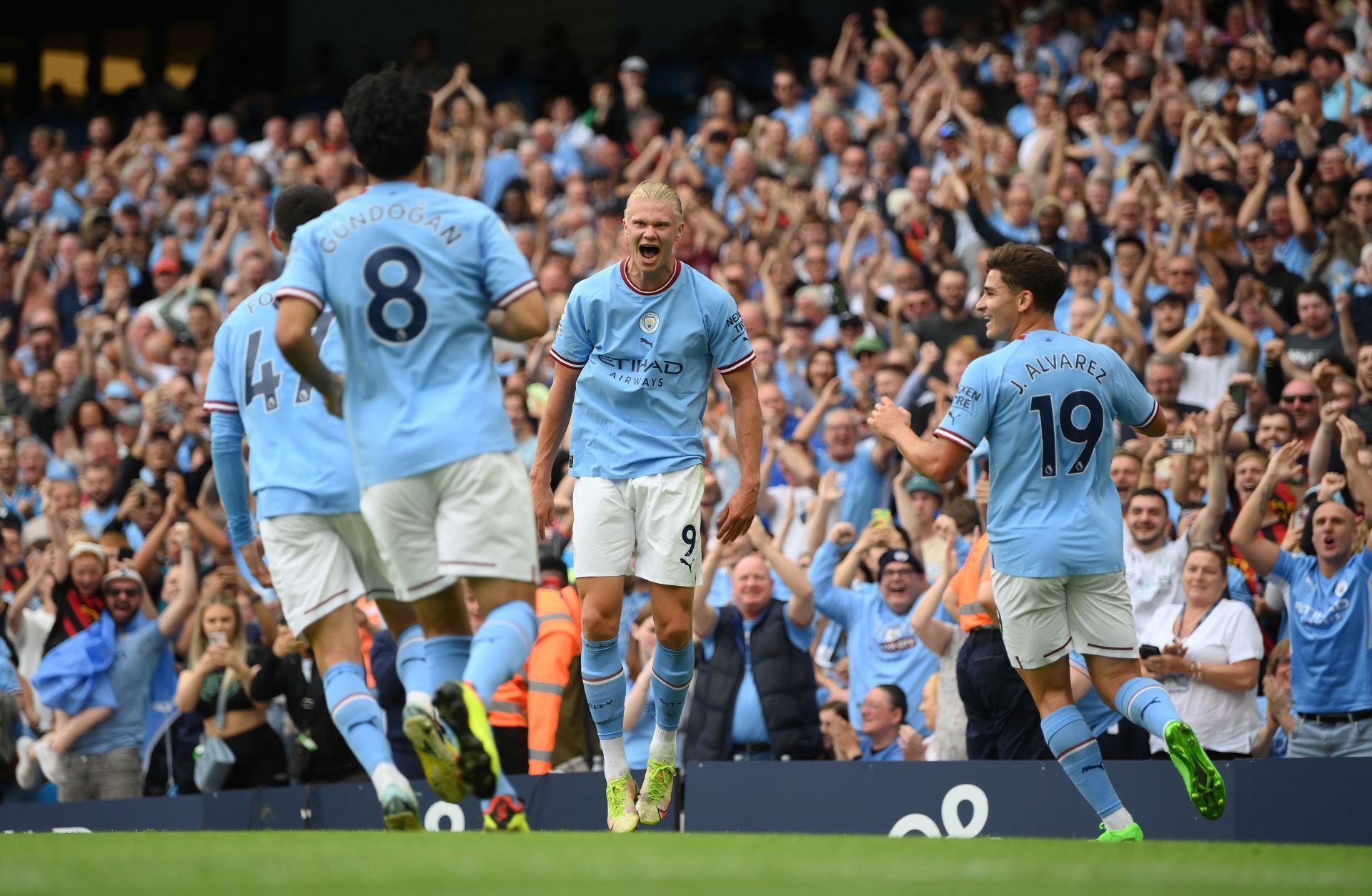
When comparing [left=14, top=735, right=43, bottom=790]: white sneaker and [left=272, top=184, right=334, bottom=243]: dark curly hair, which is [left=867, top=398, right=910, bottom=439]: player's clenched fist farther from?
[left=14, top=735, right=43, bottom=790]: white sneaker

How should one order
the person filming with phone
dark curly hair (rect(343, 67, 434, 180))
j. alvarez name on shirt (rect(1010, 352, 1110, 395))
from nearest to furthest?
dark curly hair (rect(343, 67, 434, 180)), j. alvarez name on shirt (rect(1010, 352, 1110, 395)), the person filming with phone

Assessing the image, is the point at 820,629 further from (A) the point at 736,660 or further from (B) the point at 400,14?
(B) the point at 400,14

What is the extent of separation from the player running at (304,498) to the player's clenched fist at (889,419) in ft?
6.98

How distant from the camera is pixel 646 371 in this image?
25.3 feet

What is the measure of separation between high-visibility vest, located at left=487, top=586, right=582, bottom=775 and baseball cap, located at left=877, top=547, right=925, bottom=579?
198 cm

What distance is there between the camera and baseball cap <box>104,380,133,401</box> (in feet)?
57.4

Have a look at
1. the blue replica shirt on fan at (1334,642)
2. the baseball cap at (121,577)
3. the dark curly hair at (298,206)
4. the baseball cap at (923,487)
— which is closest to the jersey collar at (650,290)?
the dark curly hair at (298,206)

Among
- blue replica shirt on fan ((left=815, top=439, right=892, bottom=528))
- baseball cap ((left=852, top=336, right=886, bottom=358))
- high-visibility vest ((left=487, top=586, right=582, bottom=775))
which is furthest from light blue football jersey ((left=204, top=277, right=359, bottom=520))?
baseball cap ((left=852, top=336, right=886, bottom=358))

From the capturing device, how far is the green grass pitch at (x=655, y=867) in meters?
4.22

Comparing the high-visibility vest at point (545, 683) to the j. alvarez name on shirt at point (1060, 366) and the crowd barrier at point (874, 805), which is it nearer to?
the crowd barrier at point (874, 805)

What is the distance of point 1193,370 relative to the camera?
12398 millimetres

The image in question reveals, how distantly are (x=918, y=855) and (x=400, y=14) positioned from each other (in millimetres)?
24008

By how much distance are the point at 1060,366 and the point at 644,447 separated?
185 cm

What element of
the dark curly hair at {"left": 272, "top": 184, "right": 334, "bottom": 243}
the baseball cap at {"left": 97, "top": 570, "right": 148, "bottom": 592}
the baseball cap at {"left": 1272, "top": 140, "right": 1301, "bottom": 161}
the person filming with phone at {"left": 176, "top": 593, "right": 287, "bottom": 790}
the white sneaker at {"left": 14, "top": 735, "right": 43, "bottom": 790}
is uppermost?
the baseball cap at {"left": 1272, "top": 140, "right": 1301, "bottom": 161}
